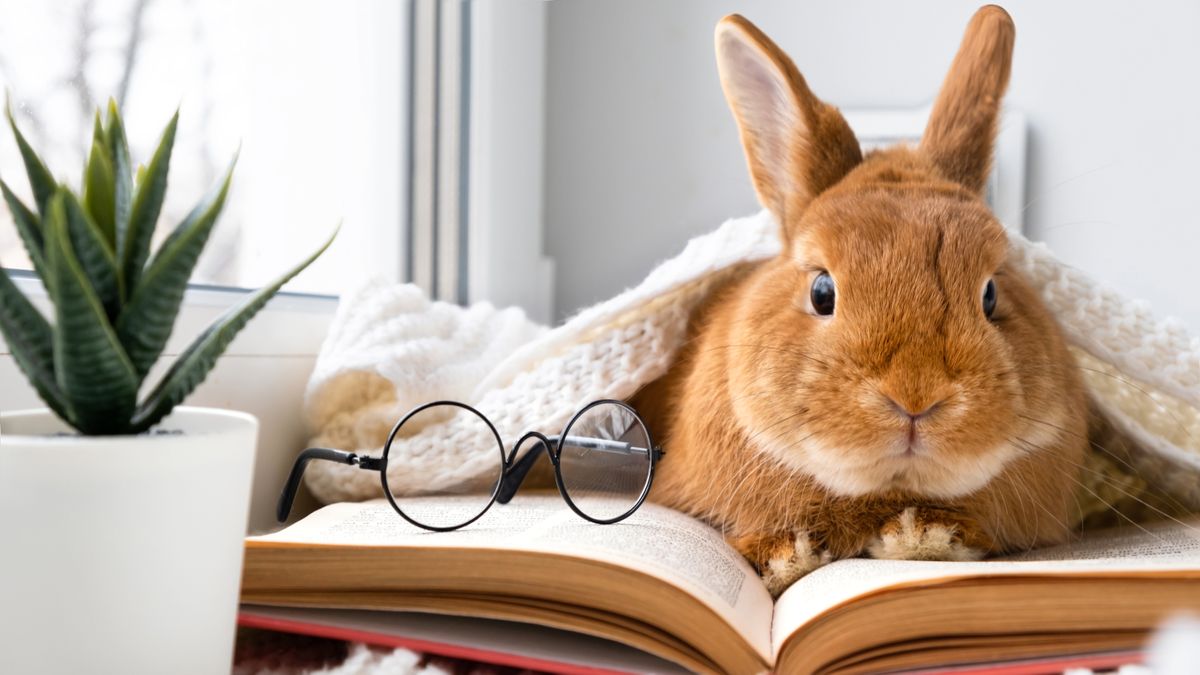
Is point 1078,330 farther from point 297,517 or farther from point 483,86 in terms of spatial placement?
point 483,86

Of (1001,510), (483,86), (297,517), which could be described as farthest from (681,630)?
(483,86)

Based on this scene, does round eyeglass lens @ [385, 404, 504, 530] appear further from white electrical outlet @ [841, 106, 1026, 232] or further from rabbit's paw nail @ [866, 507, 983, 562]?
white electrical outlet @ [841, 106, 1026, 232]

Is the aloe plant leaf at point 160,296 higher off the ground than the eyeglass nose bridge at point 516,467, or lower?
higher

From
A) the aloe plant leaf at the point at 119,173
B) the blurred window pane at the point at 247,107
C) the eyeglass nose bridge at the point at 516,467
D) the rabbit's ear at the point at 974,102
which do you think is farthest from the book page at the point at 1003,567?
the blurred window pane at the point at 247,107

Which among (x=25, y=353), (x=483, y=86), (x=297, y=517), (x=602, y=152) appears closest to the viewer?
(x=25, y=353)

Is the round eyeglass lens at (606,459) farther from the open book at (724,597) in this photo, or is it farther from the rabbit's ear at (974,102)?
the rabbit's ear at (974,102)

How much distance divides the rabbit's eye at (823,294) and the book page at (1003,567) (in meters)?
0.25

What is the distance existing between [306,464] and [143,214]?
491 mm

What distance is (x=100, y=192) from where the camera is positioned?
1.78ft

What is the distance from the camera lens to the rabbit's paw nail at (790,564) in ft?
2.75

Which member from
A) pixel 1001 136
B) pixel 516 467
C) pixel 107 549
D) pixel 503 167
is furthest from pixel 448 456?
pixel 1001 136

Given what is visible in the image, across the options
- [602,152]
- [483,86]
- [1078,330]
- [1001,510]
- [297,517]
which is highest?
[483,86]

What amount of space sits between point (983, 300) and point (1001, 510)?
205 mm

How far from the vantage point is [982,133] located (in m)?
0.99
